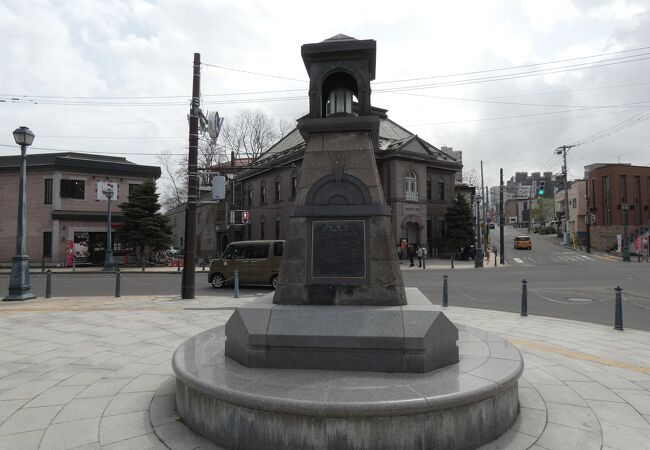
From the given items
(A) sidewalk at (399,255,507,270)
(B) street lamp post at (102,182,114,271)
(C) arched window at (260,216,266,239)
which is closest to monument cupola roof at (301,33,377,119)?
(A) sidewalk at (399,255,507,270)

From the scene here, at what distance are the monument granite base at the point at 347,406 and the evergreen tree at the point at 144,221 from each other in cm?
3029

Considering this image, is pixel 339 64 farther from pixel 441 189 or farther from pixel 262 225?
pixel 262 225

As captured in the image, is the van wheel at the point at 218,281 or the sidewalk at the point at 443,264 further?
the sidewalk at the point at 443,264

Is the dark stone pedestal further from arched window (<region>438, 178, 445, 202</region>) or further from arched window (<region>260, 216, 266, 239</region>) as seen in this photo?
arched window (<region>260, 216, 266, 239</region>)

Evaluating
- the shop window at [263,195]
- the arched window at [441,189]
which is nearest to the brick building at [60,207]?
the shop window at [263,195]

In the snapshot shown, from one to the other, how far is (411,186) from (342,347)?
33838 mm

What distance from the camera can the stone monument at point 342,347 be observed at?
11.3 feet

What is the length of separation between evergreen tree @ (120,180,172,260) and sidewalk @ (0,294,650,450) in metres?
23.0

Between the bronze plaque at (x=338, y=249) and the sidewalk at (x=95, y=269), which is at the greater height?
the bronze plaque at (x=338, y=249)

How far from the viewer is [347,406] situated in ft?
11.0

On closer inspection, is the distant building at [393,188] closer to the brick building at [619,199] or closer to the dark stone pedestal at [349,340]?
the brick building at [619,199]

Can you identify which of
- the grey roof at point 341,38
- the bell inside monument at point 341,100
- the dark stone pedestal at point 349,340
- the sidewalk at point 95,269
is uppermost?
the grey roof at point 341,38

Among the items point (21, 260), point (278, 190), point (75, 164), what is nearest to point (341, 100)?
point (21, 260)

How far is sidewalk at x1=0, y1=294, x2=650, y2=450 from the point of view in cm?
382
